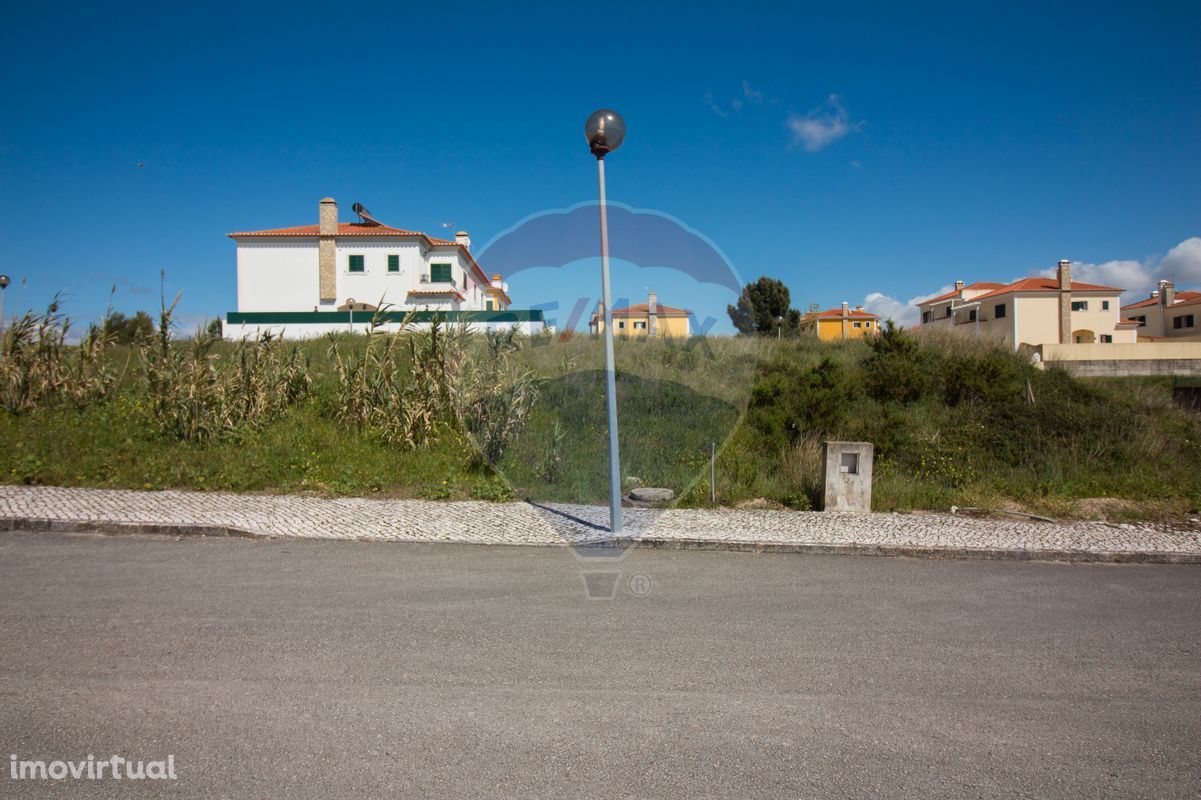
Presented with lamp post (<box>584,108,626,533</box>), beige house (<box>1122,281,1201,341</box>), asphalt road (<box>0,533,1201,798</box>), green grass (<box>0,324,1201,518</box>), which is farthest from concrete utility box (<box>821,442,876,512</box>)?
beige house (<box>1122,281,1201,341</box>)

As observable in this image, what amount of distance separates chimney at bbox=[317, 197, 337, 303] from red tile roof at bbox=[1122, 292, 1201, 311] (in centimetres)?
7557

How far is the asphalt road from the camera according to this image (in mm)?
2895

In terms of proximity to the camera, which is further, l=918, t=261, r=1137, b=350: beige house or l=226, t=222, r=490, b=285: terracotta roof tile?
l=918, t=261, r=1137, b=350: beige house

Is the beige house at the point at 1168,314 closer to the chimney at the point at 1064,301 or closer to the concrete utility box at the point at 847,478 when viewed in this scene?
the chimney at the point at 1064,301

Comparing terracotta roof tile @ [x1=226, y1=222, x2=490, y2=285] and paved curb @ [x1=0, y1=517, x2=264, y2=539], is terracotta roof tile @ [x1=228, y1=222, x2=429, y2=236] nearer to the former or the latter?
terracotta roof tile @ [x1=226, y1=222, x2=490, y2=285]

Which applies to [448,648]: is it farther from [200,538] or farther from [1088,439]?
[1088,439]

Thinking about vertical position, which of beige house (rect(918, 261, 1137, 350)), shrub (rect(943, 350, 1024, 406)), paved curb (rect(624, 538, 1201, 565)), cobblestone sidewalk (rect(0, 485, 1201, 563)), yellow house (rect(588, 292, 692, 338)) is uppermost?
beige house (rect(918, 261, 1137, 350))

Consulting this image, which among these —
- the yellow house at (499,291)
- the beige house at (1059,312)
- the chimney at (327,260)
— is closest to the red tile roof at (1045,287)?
the beige house at (1059,312)

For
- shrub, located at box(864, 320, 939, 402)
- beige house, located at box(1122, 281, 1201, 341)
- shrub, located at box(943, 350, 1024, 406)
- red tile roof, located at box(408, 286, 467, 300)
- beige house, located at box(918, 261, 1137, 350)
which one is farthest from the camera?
beige house, located at box(1122, 281, 1201, 341)

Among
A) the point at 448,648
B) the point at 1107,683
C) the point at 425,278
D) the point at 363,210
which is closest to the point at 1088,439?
the point at 1107,683

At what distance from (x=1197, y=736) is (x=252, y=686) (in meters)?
4.88

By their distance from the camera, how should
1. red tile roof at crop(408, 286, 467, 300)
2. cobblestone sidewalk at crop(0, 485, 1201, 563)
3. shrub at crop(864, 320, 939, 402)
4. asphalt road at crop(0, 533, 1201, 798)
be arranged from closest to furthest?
asphalt road at crop(0, 533, 1201, 798) → cobblestone sidewalk at crop(0, 485, 1201, 563) → shrub at crop(864, 320, 939, 402) → red tile roof at crop(408, 286, 467, 300)

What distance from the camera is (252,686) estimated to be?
11.8ft

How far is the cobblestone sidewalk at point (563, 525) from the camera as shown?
6949 millimetres
